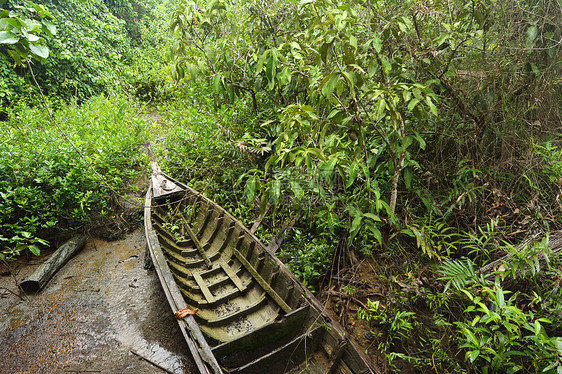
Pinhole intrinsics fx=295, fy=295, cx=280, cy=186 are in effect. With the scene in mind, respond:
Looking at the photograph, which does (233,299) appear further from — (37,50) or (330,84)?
(37,50)

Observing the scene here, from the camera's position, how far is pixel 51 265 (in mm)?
4520

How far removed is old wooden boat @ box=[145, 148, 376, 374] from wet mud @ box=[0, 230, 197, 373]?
0.70 metres

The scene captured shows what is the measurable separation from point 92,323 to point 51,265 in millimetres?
1312

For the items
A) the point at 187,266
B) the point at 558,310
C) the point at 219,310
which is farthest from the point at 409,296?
the point at 187,266

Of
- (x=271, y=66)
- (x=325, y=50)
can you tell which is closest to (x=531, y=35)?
(x=325, y=50)

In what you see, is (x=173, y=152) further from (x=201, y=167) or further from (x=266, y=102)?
(x=266, y=102)

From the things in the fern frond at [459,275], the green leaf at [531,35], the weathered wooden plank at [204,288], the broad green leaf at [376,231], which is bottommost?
the weathered wooden plank at [204,288]

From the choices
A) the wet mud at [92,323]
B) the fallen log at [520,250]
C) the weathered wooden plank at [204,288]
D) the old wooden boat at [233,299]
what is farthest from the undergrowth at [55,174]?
the fallen log at [520,250]

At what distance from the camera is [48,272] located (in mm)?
4430

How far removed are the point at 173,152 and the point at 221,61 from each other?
2.39 metres

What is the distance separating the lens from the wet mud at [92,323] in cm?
345

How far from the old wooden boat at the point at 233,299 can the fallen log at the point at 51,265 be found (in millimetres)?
1428

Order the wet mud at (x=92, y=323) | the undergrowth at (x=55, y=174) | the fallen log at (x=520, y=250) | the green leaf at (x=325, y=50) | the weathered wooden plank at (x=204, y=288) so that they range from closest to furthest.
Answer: the fallen log at (x=520, y=250) → the green leaf at (x=325, y=50) → the wet mud at (x=92, y=323) → the weathered wooden plank at (x=204, y=288) → the undergrowth at (x=55, y=174)

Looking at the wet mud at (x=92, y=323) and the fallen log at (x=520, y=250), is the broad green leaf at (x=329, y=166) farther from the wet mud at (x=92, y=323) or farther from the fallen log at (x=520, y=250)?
the wet mud at (x=92, y=323)
